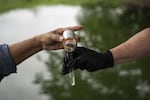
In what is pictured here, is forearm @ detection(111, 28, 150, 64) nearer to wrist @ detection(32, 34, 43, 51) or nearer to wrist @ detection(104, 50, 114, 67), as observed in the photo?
wrist @ detection(104, 50, 114, 67)

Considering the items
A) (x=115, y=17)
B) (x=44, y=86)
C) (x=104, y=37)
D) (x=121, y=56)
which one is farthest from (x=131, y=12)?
(x=121, y=56)

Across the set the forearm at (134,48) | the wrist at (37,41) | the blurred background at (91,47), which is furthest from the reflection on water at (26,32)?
the forearm at (134,48)

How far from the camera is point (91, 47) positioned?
452 inches

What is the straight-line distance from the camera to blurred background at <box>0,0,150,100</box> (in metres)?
8.95

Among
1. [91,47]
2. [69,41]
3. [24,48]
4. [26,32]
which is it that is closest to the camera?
[69,41]

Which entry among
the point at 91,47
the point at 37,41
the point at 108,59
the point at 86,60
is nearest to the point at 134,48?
the point at 108,59

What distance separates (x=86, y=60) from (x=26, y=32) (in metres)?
11.5

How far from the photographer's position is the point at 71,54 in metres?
2.49

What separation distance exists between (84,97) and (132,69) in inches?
75.8

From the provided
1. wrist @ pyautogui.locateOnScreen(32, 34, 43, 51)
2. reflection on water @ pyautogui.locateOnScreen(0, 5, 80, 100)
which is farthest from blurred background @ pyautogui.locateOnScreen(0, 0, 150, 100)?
wrist @ pyautogui.locateOnScreen(32, 34, 43, 51)

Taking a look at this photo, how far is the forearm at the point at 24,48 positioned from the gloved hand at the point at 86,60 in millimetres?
260

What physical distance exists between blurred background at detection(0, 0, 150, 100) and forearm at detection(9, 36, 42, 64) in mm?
5984

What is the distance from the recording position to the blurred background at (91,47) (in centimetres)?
895

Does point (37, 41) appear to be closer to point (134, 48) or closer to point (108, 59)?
point (108, 59)
